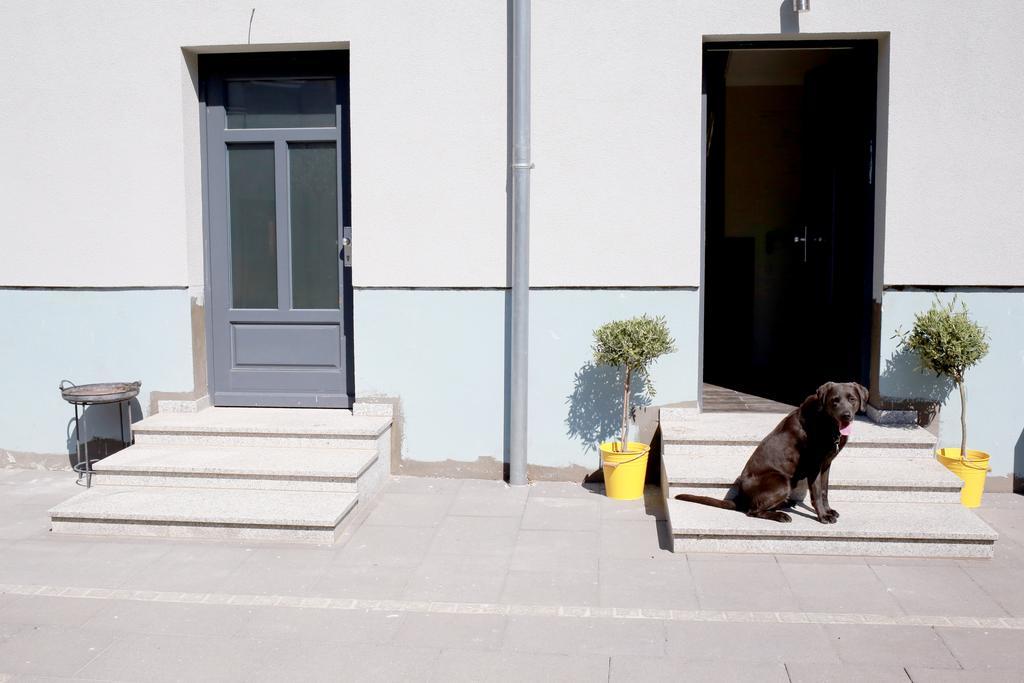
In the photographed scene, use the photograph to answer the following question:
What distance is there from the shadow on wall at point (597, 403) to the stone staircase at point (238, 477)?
1334 mm

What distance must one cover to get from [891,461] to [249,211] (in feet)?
15.9

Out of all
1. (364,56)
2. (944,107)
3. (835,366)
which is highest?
(364,56)

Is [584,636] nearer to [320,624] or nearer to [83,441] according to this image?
[320,624]

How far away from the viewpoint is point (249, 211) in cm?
700

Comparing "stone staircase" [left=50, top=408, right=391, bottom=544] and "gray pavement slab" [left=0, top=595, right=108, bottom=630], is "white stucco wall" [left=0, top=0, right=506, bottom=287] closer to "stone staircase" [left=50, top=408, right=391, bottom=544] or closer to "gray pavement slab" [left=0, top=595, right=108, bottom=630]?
"stone staircase" [left=50, top=408, right=391, bottom=544]

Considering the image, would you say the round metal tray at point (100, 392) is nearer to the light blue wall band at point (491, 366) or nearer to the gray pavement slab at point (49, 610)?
the light blue wall band at point (491, 366)

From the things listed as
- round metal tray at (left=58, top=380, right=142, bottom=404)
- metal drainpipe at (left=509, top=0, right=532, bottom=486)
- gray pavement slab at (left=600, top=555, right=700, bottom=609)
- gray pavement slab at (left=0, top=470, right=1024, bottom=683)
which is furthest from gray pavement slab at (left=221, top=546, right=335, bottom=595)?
round metal tray at (left=58, top=380, right=142, bottom=404)

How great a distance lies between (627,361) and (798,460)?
53.5 inches

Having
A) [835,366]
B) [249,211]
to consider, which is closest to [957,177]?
[835,366]

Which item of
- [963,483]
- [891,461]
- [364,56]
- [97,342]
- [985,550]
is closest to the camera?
[985,550]

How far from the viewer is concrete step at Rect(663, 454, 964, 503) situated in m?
5.46

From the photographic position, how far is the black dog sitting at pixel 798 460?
16.2 feet

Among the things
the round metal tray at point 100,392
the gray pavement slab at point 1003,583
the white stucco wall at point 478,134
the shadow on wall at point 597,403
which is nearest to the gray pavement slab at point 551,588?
the shadow on wall at point 597,403

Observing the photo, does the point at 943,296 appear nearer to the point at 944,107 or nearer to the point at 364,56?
the point at 944,107
